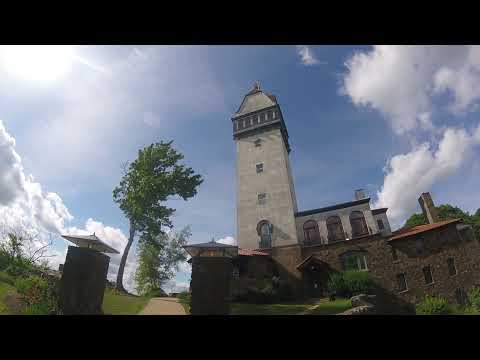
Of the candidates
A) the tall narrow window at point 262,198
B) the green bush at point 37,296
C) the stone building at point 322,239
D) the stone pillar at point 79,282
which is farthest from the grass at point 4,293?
the tall narrow window at point 262,198

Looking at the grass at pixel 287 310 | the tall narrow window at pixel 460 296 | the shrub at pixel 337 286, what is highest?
the shrub at pixel 337 286

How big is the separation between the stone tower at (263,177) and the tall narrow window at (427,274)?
11171 millimetres

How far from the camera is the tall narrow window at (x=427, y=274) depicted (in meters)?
22.7

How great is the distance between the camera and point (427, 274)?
22.9 meters

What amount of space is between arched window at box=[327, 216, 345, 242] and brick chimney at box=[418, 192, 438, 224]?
9245mm

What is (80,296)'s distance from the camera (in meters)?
9.12

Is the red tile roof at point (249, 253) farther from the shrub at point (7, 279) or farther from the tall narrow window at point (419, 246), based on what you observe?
the shrub at point (7, 279)

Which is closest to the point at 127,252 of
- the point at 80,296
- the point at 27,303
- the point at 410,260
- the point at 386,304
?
the point at 27,303

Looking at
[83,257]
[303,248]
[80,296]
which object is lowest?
[80,296]

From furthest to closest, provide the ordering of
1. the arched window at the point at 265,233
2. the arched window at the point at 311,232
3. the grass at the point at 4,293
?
the arched window at the point at 265,233 < the arched window at the point at 311,232 < the grass at the point at 4,293

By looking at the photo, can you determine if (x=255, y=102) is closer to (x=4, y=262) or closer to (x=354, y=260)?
(x=354, y=260)
